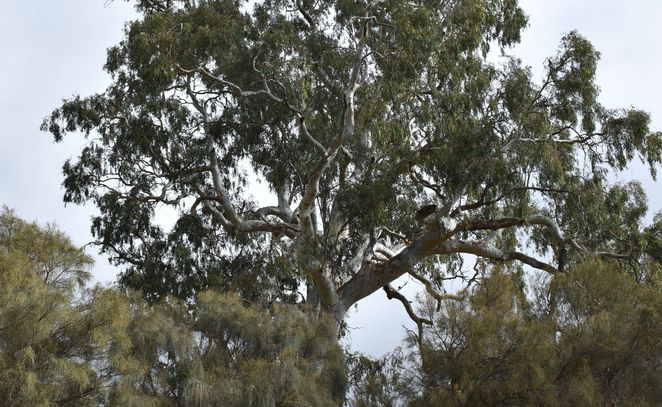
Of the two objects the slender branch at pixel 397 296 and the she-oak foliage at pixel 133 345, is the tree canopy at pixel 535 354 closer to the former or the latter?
the she-oak foliage at pixel 133 345

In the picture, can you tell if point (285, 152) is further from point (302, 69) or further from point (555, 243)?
point (555, 243)

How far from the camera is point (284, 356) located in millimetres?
12172

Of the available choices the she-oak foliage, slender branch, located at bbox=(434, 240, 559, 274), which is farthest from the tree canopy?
slender branch, located at bbox=(434, 240, 559, 274)

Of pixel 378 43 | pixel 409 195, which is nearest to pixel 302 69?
pixel 378 43

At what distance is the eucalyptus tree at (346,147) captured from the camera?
54.0ft

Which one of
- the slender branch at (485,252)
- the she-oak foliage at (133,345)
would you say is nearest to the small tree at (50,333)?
the she-oak foliage at (133,345)

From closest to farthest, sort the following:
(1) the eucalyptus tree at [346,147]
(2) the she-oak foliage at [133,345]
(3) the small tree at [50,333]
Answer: (3) the small tree at [50,333] < (2) the she-oak foliage at [133,345] < (1) the eucalyptus tree at [346,147]

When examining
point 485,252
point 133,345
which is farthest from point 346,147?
point 133,345

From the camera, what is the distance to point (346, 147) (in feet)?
58.0

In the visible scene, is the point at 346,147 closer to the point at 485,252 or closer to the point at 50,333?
the point at 485,252

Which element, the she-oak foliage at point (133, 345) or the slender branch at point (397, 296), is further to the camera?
the slender branch at point (397, 296)

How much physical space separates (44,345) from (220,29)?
7.89 meters

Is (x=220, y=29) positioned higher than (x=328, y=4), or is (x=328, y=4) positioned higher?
(x=328, y=4)

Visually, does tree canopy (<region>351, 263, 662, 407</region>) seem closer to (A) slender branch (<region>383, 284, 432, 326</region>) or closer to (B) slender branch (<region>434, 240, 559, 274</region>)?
(B) slender branch (<region>434, 240, 559, 274</region>)
